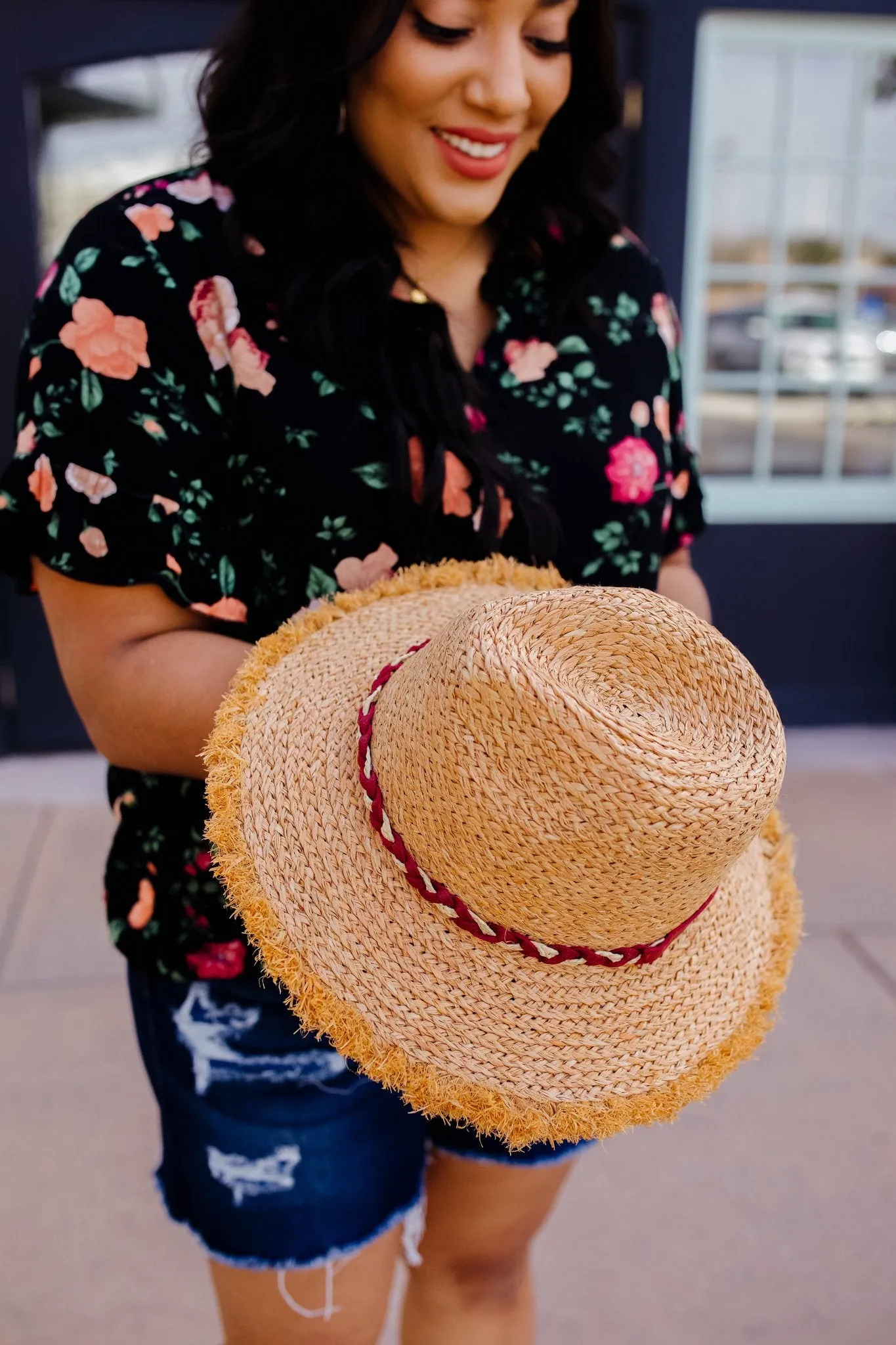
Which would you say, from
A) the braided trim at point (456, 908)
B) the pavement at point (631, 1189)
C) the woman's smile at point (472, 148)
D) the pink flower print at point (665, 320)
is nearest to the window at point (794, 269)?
the pavement at point (631, 1189)

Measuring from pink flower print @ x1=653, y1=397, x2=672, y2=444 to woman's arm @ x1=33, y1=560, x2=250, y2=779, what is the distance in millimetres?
587

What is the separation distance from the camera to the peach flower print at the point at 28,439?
102cm

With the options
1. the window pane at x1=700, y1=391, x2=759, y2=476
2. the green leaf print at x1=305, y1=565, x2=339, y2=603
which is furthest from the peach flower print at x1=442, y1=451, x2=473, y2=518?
the window pane at x1=700, y1=391, x2=759, y2=476

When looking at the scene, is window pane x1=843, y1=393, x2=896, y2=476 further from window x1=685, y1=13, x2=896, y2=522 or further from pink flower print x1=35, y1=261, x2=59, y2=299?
pink flower print x1=35, y1=261, x2=59, y2=299

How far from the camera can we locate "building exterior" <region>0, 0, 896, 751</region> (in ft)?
12.1

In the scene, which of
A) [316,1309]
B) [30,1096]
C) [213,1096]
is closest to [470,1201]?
[316,1309]

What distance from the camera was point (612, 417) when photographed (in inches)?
49.2

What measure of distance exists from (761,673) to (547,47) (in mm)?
3409

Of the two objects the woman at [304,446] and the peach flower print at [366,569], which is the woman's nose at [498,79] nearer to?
the woman at [304,446]

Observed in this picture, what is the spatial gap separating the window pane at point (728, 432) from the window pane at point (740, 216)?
54 centimetres

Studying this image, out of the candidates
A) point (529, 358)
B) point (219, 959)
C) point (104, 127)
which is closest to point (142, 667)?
point (219, 959)

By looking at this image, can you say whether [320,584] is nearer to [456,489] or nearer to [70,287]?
[456,489]

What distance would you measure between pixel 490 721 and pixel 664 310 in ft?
2.73

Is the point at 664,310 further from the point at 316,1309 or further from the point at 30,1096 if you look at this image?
the point at 30,1096
